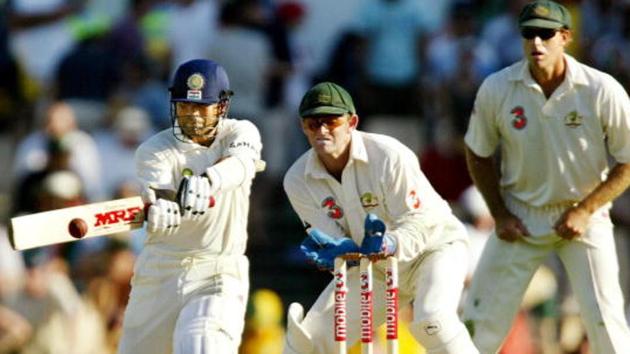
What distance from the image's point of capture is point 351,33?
16.8m

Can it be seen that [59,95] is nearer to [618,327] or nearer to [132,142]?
[132,142]

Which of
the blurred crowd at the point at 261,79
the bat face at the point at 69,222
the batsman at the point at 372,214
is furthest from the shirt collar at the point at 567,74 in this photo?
the blurred crowd at the point at 261,79

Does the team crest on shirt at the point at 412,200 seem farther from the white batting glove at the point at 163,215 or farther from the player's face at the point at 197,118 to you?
the white batting glove at the point at 163,215

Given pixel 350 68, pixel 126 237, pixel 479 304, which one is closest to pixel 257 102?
pixel 350 68

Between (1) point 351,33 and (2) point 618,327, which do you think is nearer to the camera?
(2) point 618,327

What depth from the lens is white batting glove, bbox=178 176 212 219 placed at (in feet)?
32.3

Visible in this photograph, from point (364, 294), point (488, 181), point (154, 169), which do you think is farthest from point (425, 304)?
point (154, 169)

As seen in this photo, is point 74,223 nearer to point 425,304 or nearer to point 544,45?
point 425,304

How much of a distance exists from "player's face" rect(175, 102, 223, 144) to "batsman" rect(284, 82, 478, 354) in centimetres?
44

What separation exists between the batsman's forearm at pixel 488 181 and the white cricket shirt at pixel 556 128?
6 centimetres

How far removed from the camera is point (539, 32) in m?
10.9

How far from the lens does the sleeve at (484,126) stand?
36.7 ft

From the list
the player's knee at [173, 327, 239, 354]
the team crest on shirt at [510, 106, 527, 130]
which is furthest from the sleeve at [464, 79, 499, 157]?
the player's knee at [173, 327, 239, 354]

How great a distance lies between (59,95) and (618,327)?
6.86 m
